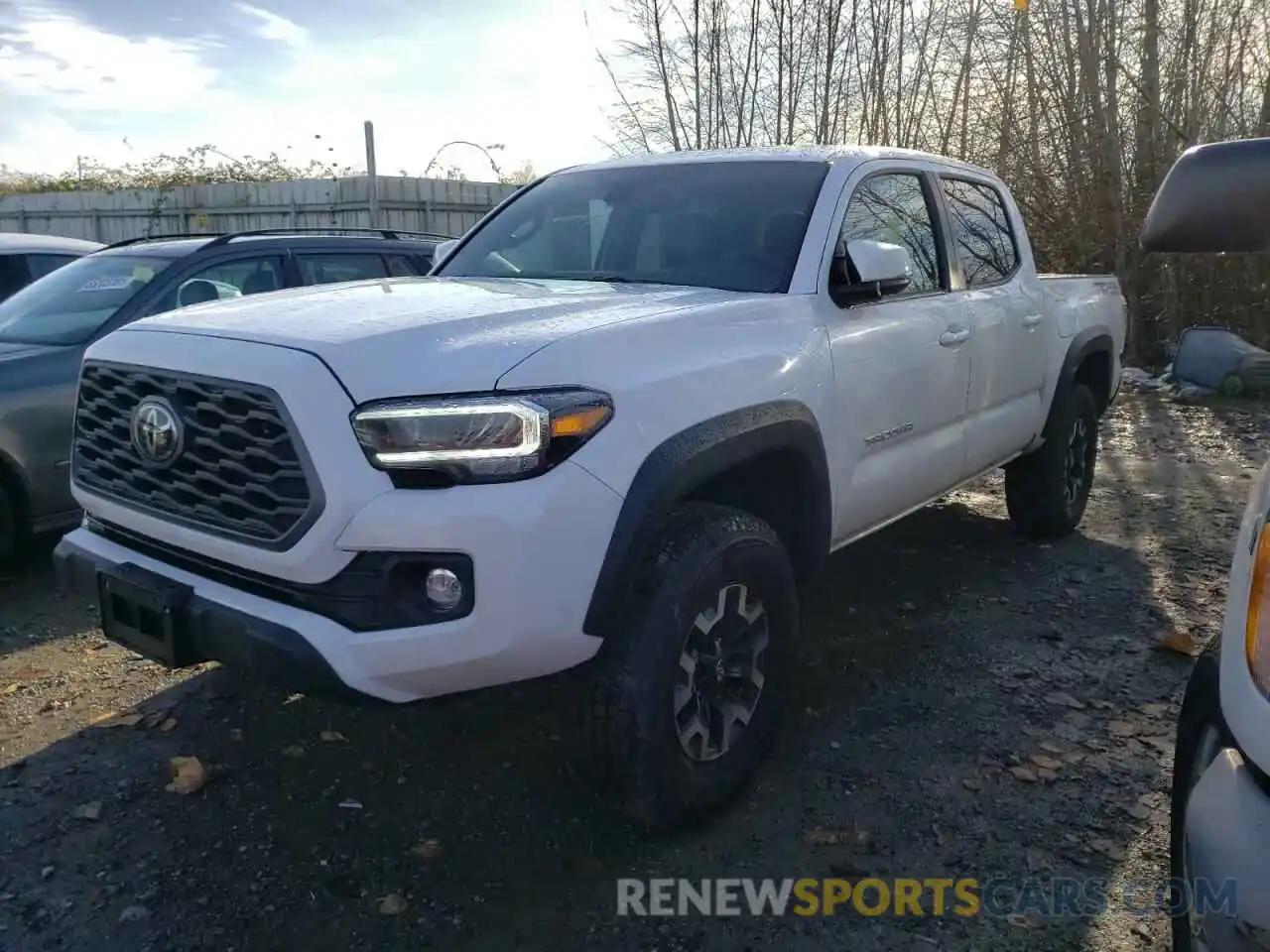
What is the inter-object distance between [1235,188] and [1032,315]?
2.86 metres

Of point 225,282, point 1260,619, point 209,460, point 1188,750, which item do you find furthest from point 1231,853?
point 225,282

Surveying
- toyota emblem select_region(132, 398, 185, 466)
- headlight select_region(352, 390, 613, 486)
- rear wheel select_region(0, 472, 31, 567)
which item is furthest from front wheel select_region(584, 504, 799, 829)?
rear wheel select_region(0, 472, 31, 567)

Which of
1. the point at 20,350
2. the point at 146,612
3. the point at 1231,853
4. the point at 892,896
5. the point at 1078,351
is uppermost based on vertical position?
the point at 20,350

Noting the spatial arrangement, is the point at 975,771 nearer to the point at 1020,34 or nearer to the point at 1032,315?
the point at 1032,315

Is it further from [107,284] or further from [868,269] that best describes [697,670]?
[107,284]

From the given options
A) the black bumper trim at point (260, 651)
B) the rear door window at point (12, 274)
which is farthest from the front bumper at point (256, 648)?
the rear door window at point (12, 274)

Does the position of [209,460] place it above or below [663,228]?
below

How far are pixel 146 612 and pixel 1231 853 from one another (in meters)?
2.41

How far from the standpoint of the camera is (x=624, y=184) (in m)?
3.97

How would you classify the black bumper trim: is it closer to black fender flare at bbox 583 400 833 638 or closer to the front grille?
the front grille

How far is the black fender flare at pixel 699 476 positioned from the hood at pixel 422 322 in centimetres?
39

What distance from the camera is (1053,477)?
5.30 meters

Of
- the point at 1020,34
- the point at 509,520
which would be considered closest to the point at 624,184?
the point at 509,520

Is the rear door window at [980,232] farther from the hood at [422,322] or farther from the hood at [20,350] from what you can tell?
the hood at [20,350]
